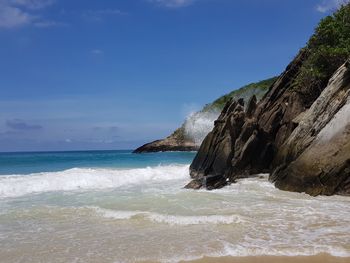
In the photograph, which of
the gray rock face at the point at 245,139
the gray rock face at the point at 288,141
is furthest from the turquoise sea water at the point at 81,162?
the gray rock face at the point at 288,141

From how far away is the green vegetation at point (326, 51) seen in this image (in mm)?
23812

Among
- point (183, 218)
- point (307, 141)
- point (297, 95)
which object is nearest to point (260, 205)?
point (183, 218)

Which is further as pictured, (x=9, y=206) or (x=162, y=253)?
(x=9, y=206)

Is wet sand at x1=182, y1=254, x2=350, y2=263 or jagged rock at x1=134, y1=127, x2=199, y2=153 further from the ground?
jagged rock at x1=134, y1=127, x2=199, y2=153

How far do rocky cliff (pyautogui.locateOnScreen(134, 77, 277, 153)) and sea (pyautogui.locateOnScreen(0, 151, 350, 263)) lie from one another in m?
62.7

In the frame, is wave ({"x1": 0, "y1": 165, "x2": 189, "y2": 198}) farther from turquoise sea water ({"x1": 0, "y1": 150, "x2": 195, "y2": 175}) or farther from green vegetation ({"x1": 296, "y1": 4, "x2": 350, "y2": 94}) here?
turquoise sea water ({"x1": 0, "y1": 150, "x2": 195, "y2": 175})

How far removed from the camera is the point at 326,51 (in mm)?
23719

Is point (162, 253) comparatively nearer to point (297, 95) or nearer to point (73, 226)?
point (73, 226)

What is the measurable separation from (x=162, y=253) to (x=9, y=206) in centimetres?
933

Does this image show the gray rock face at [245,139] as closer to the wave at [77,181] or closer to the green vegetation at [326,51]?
the green vegetation at [326,51]

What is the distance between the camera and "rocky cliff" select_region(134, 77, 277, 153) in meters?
80.9

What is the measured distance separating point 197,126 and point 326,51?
198 feet

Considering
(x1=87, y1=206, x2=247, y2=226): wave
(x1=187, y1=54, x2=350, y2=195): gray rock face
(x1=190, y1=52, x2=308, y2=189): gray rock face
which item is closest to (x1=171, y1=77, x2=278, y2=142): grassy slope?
(x1=187, y1=54, x2=350, y2=195): gray rock face

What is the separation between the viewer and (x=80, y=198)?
17.9m
